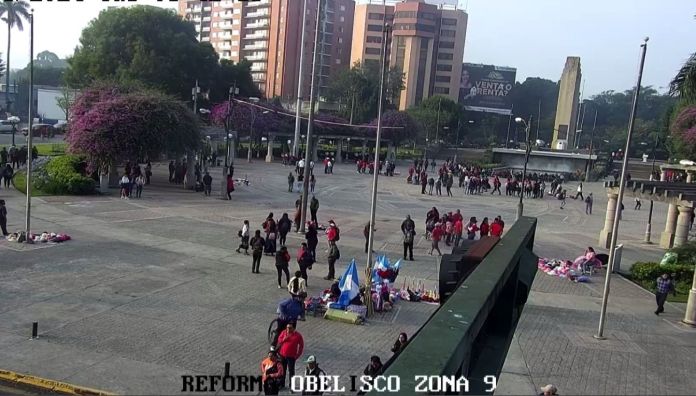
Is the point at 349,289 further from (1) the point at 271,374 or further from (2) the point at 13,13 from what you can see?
(2) the point at 13,13

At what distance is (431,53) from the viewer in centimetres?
11381

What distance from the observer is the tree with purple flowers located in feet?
94.3

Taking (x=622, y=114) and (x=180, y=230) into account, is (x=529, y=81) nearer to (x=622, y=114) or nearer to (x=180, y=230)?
(x=622, y=114)

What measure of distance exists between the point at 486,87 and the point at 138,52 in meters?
82.2

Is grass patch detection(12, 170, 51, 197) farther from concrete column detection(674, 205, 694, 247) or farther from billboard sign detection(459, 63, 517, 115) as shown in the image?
billboard sign detection(459, 63, 517, 115)

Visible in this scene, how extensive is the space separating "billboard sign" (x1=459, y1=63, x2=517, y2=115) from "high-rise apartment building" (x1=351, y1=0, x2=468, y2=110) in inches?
109

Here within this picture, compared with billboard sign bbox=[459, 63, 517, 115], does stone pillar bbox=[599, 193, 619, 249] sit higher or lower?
lower

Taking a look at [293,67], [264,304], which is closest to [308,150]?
[264,304]

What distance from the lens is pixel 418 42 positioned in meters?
111

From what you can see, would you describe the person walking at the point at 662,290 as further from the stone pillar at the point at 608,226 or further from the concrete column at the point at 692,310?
the stone pillar at the point at 608,226

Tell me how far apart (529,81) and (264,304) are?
140862 millimetres

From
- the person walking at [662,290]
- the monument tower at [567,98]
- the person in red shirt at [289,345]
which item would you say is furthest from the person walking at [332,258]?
the monument tower at [567,98]

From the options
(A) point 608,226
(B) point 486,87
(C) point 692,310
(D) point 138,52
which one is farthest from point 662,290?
(B) point 486,87

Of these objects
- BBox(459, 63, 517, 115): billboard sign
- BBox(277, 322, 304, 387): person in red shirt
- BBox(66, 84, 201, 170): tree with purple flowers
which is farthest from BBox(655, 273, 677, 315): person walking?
BBox(459, 63, 517, 115): billboard sign
